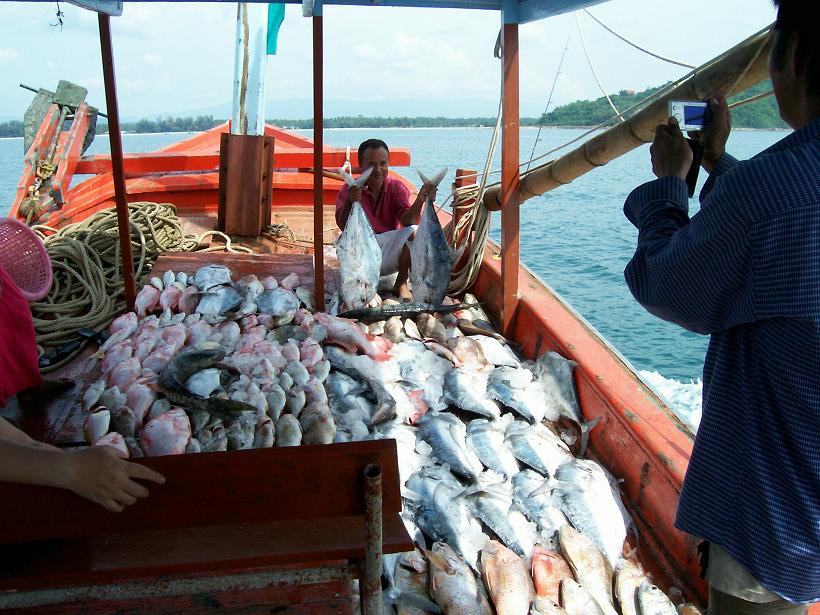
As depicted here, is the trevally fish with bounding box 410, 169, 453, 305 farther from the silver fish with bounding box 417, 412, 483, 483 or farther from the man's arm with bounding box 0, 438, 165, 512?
the man's arm with bounding box 0, 438, 165, 512

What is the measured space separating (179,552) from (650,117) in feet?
10.5

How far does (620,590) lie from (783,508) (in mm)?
1576

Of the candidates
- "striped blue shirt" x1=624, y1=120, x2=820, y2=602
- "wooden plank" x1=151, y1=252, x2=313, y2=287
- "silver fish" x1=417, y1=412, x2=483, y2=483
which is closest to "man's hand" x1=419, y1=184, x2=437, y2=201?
"wooden plank" x1=151, y1=252, x2=313, y2=287

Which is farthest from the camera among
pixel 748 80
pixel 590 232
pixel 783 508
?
pixel 590 232

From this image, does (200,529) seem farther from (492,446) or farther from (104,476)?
(492,446)

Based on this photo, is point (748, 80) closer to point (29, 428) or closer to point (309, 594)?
point (309, 594)

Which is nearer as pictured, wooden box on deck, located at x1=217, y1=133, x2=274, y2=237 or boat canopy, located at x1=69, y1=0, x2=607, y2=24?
boat canopy, located at x1=69, y1=0, x2=607, y2=24

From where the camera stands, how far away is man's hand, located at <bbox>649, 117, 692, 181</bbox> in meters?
1.80

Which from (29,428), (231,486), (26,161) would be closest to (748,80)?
(231,486)

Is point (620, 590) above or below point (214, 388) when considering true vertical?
below

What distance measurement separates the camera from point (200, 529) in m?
1.94

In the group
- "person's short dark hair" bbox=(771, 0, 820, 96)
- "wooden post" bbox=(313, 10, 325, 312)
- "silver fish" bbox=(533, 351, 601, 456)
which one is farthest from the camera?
"wooden post" bbox=(313, 10, 325, 312)

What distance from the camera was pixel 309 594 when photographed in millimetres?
2504

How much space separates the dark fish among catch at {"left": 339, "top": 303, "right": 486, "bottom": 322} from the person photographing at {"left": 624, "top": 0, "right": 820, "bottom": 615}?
3.58 metres
